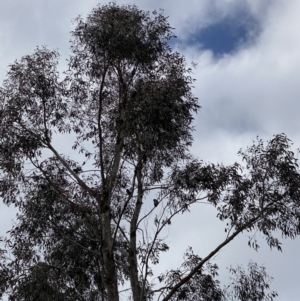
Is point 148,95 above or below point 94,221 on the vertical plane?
above

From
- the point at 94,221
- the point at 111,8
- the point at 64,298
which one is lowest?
the point at 64,298

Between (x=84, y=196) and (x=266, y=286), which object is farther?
(x=266, y=286)

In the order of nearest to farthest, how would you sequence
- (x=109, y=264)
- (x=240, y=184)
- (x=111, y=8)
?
(x=109, y=264)
(x=240, y=184)
(x=111, y=8)

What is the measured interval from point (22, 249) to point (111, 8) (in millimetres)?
5902

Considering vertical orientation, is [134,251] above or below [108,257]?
above

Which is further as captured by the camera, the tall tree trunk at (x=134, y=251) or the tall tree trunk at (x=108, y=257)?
the tall tree trunk at (x=134, y=251)

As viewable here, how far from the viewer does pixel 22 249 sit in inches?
585

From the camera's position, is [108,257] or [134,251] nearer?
[108,257]

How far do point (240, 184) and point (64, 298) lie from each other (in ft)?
14.6

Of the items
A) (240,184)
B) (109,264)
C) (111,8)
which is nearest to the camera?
(109,264)

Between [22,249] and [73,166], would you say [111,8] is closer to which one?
[73,166]

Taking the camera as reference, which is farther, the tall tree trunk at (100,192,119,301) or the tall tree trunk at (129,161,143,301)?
the tall tree trunk at (129,161,143,301)

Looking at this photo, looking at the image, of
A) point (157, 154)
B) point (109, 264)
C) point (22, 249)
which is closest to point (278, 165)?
point (157, 154)

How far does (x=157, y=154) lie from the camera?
15062 millimetres
